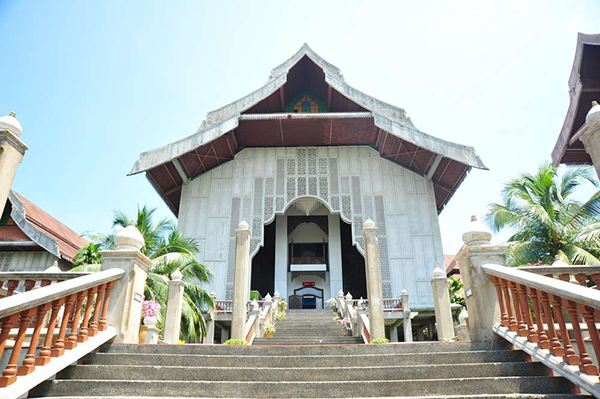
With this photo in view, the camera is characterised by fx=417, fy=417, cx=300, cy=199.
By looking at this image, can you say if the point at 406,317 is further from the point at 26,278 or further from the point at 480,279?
the point at 26,278

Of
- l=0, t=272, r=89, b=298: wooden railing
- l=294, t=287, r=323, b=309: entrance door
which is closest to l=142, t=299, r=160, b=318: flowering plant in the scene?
l=0, t=272, r=89, b=298: wooden railing

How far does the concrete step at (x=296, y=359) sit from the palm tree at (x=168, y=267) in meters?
5.36

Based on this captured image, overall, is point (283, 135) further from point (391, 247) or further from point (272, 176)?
point (391, 247)

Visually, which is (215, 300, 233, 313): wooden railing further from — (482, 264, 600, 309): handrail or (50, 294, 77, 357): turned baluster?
(482, 264, 600, 309): handrail

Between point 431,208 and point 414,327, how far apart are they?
→ 513cm

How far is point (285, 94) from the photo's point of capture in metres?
17.8

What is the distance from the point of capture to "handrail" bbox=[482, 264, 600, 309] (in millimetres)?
2482

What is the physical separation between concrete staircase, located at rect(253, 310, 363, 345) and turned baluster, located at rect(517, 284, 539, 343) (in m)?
5.26

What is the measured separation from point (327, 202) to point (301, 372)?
12299 mm

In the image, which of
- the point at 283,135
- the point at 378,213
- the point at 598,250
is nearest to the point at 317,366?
the point at 598,250

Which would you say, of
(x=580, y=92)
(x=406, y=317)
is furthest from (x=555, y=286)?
(x=406, y=317)

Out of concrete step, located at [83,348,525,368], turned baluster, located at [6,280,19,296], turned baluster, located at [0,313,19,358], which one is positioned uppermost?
turned baluster, located at [6,280,19,296]

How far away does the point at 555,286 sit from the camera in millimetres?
2771

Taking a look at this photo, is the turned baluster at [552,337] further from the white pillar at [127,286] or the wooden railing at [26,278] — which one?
the wooden railing at [26,278]
